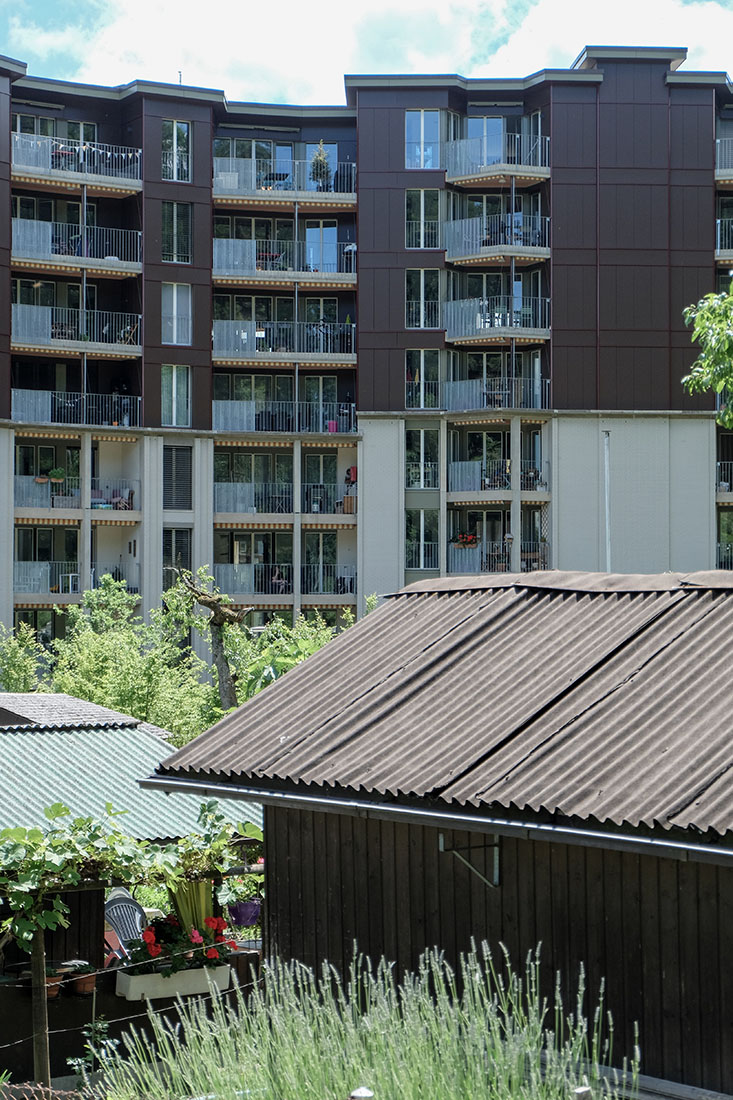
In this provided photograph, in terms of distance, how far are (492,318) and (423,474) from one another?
6.66 metres

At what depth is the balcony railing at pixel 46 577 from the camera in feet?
167

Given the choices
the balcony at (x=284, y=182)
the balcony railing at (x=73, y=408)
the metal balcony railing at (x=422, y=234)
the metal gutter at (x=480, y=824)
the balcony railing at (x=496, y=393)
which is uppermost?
the balcony at (x=284, y=182)

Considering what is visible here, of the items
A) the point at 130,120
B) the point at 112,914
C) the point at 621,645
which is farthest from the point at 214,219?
the point at 621,645

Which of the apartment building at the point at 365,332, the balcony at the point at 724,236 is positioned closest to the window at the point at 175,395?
the apartment building at the point at 365,332

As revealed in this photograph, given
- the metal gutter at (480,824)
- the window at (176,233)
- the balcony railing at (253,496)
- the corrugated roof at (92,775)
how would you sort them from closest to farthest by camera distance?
the metal gutter at (480,824) → the corrugated roof at (92,775) → the window at (176,233) → the balcony railing at (253,496)

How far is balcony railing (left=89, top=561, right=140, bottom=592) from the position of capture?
52.7 metres

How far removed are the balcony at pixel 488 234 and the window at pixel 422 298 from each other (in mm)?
1137

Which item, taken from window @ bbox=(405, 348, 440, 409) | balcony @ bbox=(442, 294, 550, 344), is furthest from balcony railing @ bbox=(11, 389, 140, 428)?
balcony @ bbox=(442, 294, 550, 344)

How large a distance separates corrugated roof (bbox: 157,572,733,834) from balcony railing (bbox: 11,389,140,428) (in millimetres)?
39756

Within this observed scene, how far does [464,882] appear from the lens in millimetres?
10812

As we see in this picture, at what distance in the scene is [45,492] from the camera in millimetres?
51906

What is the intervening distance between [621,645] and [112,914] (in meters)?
12.9

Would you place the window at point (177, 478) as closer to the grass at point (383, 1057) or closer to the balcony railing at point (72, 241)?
the balcony railing at point (72, 241)

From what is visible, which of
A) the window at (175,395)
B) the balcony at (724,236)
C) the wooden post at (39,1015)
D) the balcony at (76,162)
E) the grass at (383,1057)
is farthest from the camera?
the window at (175,395)
